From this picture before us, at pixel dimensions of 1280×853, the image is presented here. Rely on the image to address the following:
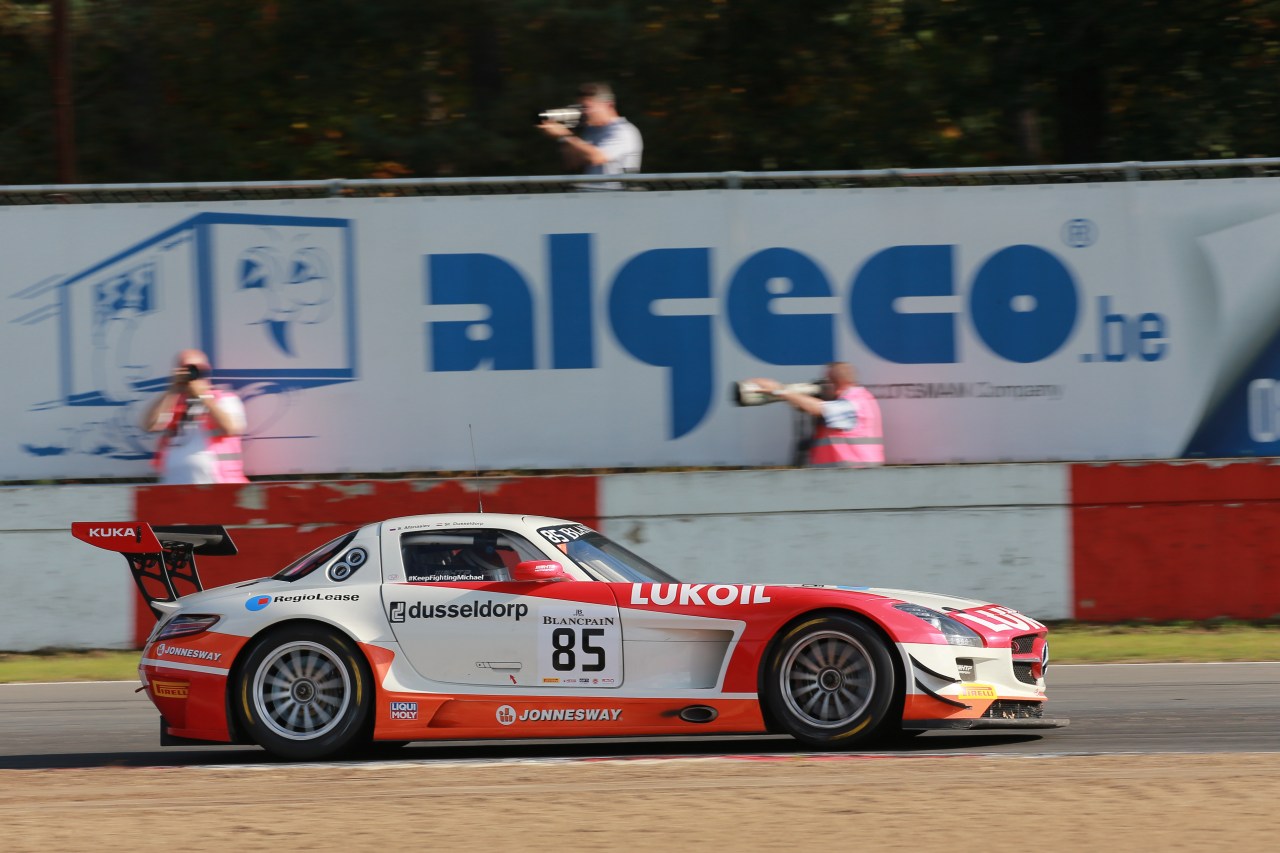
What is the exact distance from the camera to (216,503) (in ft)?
37.2

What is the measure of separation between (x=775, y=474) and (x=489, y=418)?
7.26 feet

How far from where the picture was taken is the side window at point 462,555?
7.30 metres

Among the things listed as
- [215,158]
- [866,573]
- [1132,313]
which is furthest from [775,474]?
[215,158]

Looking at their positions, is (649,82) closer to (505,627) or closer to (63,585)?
(63,585)

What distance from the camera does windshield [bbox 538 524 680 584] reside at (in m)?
7.32

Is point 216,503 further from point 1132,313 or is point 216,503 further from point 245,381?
point 1132,313

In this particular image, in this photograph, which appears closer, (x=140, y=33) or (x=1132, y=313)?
(x=1132, y=313)

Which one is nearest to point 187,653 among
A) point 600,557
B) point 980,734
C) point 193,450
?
point 600,557

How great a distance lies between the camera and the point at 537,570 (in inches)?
275

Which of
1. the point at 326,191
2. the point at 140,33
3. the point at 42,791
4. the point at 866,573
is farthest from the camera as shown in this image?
the point at 140,33

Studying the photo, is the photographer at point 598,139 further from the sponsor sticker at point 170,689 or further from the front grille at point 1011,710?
the front grille at point 1011,710

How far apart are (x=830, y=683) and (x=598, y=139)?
661cm

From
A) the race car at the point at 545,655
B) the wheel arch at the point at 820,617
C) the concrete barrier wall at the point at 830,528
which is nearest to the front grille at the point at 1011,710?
the race car at the point at 545,655

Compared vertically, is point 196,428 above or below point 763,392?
below
